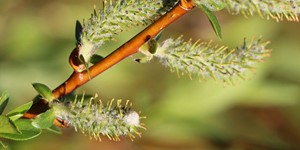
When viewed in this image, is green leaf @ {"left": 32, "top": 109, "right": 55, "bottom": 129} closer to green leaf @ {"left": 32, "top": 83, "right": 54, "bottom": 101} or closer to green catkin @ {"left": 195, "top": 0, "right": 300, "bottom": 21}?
green leaf @ {"left": 32, "top": 83, "right": 54, "bottom": 101}

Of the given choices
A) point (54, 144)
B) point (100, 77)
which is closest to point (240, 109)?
point (100, 77)

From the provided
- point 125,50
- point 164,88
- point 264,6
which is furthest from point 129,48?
point 164,88

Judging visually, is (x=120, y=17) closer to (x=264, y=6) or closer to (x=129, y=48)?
(x=129, y=48)

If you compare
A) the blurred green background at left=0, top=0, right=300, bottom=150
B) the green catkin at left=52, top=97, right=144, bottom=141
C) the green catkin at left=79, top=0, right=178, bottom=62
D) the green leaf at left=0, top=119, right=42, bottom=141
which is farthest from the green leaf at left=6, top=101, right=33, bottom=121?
the blurred green background at left=0, top=0, right=300, bottom=150

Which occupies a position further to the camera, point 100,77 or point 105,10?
point 100,77

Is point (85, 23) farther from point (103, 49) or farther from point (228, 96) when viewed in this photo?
point (228, 96)

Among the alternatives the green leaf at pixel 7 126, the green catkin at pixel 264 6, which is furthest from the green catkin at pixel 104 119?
the green catkin at pixel 264 6

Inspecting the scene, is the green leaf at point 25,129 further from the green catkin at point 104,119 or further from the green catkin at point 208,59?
the green catkin at point 208,59
